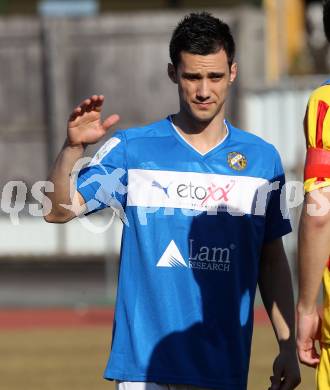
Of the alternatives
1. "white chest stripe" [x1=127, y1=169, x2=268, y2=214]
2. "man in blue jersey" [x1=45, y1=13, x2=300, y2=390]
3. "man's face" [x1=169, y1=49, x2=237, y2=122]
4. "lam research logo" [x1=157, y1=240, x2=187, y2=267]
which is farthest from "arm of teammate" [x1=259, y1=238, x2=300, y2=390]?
"man's face" [x1=169, y1=49, x2=237, y2=122]

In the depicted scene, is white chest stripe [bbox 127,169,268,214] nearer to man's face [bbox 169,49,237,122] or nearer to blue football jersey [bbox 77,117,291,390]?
blue football jersey [bbox 77,117,291,390]

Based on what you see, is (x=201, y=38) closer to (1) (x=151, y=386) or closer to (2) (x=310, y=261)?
(2) (x=310, y=261)

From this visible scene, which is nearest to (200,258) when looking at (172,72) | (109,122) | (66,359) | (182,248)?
(182,248)

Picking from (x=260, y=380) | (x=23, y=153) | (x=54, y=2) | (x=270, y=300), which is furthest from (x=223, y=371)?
(x=54, y=2)

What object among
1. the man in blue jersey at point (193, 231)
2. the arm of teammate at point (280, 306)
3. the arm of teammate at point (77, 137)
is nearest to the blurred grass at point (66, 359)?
the arm of teammate at point (280, 306)

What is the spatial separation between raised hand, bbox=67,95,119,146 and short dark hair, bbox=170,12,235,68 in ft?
1.70

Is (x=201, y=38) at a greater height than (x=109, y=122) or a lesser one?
greater

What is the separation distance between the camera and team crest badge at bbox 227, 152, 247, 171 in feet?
16.1

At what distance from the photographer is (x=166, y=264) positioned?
4742 mm

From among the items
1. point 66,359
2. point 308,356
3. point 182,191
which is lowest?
point 66,359

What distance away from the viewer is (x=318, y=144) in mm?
4023

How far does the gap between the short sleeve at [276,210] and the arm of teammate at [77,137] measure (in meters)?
0.79

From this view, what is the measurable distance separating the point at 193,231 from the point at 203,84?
23.1 inches

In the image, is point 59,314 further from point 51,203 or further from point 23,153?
point 51,203
